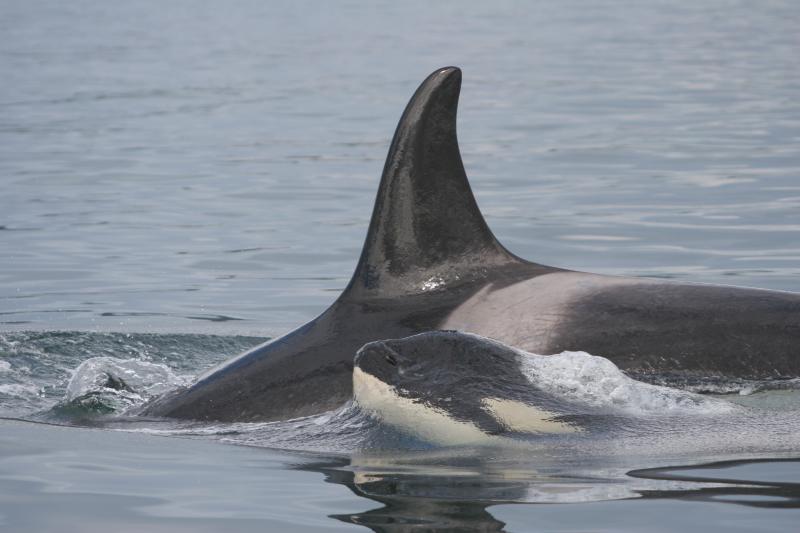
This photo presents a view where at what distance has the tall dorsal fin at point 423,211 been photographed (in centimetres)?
834

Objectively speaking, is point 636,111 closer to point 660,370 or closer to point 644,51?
point 644,51

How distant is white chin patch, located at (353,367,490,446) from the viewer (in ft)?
21.9

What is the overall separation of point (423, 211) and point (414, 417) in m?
1.82

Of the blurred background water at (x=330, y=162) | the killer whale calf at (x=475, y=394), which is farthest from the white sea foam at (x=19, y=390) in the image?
the killer whale calf at (x=475, y=394)

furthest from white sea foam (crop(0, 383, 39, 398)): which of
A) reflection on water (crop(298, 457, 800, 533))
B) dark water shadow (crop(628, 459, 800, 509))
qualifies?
dark water shadow (crop(628, 459, 800, 509))

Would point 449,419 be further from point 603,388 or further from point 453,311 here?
point 453,311

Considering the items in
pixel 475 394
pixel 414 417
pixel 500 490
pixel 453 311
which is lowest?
Result: pixel 500 490

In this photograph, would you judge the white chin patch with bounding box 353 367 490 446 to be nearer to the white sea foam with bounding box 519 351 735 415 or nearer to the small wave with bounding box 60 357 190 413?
the white sea foam with bounding box 519 351 735 415

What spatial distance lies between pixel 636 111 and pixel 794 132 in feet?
14.2

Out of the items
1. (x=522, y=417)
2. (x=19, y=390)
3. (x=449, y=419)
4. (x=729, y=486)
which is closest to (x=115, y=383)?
(x=19, y=390)

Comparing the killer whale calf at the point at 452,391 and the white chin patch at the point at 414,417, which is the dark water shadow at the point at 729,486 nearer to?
the killer whale calf at the point at 452,391

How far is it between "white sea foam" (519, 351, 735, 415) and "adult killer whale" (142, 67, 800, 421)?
1.14 ft

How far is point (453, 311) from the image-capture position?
828cm

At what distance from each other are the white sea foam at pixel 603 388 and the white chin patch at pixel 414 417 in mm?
480
